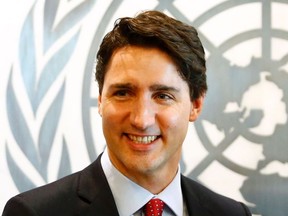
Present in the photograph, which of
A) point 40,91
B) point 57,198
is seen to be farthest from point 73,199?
point 40,91

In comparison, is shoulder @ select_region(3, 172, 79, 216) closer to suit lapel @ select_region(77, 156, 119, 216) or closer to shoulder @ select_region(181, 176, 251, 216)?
suit lapel @ select_region(77, 156, 119, 216)

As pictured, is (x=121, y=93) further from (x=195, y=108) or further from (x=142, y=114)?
(x=195, y=108)

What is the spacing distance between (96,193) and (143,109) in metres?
0.23

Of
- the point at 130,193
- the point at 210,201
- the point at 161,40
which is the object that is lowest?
the point at 210,201

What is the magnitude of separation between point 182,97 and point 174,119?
7 cm

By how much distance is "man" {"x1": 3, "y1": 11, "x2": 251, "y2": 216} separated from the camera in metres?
1.03

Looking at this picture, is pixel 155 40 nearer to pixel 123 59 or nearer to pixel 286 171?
pixel 123 59

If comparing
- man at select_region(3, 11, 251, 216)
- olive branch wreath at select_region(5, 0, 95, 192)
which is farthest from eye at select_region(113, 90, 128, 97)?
olive branch wreath at select_region(5, 0, 95, 192)

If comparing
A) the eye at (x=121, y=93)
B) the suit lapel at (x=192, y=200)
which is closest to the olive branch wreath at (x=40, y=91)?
the suit lapel at (x=192, y=200)

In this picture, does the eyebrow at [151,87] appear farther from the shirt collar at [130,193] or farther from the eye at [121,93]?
the shirt collar at [130,193]

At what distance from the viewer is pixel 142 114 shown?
102cm

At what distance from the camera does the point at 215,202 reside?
1275mm

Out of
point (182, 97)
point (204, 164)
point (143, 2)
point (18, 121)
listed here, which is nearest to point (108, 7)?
point (143, 2)

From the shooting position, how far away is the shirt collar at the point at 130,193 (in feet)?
3.59
